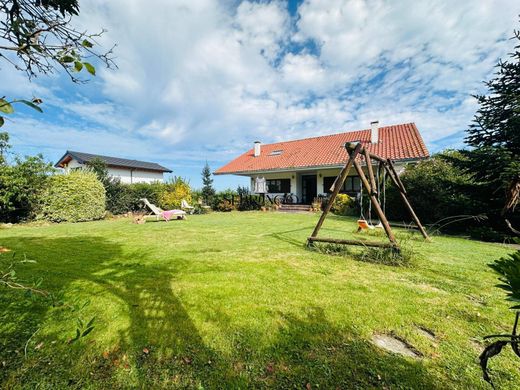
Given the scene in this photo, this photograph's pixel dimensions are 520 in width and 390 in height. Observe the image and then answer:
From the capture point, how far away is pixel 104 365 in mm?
1965

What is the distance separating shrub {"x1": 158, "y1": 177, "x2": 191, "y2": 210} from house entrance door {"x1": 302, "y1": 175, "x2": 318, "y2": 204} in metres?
9.03

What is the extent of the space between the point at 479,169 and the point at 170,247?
9.30 m

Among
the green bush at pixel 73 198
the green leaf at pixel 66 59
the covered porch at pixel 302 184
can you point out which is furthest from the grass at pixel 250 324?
the covered porch at pixel 302 184

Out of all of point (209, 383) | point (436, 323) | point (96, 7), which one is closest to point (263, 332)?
point (209, 383)

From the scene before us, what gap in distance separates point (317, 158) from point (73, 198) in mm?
14920

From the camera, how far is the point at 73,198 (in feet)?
40.1

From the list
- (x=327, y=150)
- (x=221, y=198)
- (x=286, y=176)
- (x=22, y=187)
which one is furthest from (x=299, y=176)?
(x=22, y=187)

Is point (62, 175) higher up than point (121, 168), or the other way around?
point (121, 168)

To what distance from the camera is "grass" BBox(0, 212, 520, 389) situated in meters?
1.88

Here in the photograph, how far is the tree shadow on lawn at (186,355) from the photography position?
1.84 meters

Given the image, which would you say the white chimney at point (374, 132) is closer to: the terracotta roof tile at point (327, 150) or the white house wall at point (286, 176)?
the terracotta roof tile at point (327, 150)

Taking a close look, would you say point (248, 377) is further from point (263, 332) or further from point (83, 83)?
point (83, 83)

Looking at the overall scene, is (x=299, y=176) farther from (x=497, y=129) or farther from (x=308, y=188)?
(x=497, y=129)

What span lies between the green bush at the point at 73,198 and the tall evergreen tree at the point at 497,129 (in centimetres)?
1610
